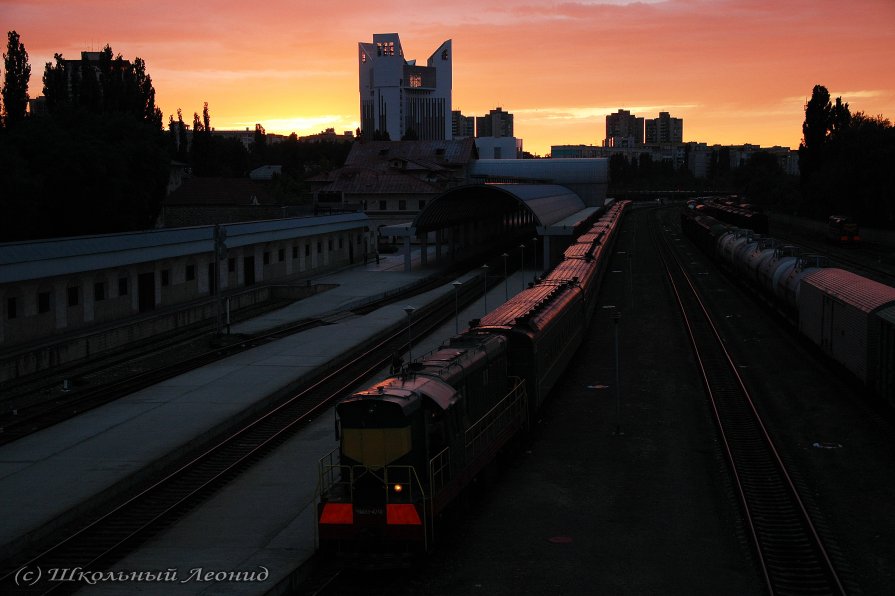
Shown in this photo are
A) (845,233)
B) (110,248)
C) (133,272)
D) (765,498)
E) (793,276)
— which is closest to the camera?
(765,498)

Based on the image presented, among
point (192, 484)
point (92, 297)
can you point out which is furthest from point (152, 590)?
point (92, 297)

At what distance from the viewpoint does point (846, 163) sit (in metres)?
99.2

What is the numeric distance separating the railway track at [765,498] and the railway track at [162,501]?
12.2 meters

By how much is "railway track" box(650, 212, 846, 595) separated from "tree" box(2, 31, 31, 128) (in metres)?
54.5

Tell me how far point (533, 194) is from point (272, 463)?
208ft

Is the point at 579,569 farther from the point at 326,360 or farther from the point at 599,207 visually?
the point at 599,207

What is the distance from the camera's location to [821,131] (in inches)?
4670

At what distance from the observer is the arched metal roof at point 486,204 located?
74.9 metres

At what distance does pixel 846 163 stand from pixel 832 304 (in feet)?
243

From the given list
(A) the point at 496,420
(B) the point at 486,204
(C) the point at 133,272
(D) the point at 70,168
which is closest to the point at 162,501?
(A) the point at 496,420

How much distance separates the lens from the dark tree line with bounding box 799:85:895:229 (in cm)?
9212

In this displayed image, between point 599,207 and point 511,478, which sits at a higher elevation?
point 599,207

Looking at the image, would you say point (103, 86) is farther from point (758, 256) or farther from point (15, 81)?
point (758, 256)

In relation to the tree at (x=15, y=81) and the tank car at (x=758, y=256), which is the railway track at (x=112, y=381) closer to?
the tank car at (x=758, y=256)
